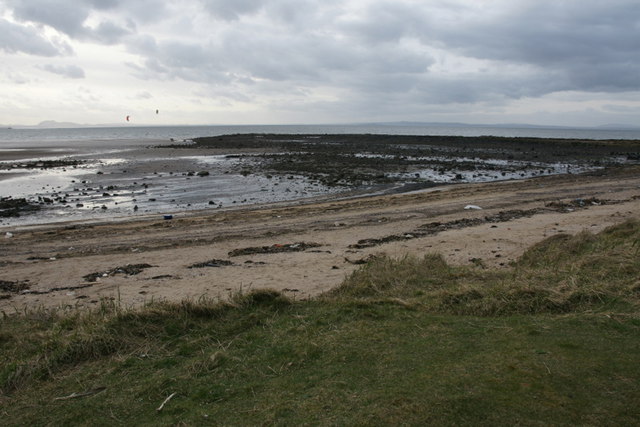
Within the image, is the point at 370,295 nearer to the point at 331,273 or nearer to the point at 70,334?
the point at 331,273

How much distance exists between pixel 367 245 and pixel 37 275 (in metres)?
7.79

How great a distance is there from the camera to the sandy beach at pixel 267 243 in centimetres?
869

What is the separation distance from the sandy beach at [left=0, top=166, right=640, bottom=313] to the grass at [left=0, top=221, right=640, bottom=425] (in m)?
1.88

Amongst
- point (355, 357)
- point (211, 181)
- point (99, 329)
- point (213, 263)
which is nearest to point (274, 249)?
point (213, 263)

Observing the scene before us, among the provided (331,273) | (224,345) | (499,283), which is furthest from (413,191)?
(224,345)

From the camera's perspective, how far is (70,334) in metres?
5.23

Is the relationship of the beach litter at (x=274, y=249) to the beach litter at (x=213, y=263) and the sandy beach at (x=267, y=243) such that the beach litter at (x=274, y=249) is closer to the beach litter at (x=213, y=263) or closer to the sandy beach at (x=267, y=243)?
the sandy beach at (x=267, y=243)

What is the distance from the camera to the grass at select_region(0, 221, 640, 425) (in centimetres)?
349

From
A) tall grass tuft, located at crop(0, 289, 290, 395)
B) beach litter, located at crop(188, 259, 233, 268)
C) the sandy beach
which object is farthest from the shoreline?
tall grass tuft, located at crop(0, 289, 290, 395)

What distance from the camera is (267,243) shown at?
484 inches

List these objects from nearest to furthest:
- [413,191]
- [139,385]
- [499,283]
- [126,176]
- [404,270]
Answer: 1. [139,385]
2. [499,283]
3. [404,270]
4. [413,191]
5. [126,176]

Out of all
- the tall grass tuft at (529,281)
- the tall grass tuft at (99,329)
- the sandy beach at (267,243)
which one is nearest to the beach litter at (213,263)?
the sandy beach at (267,243)

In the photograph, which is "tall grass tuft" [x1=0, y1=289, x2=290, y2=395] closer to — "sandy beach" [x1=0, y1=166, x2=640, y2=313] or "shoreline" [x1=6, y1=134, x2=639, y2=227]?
"sandy beach" [x1=0, y1=166, x2=640, y2=313]

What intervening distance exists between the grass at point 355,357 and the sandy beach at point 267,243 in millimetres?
1876
